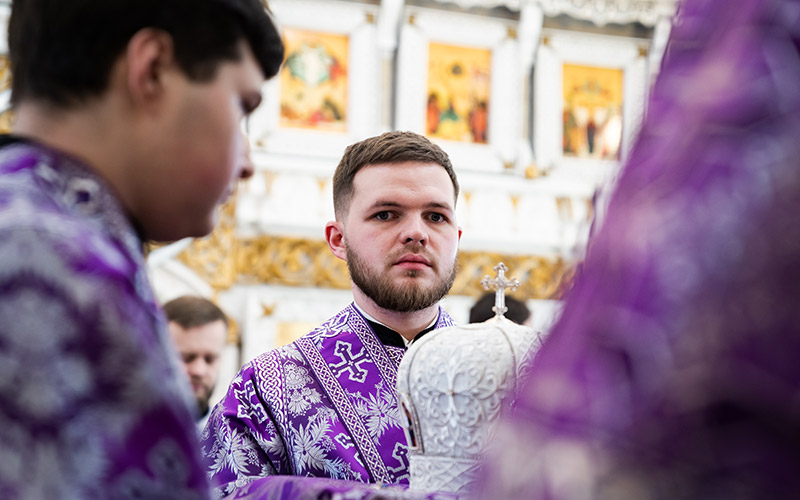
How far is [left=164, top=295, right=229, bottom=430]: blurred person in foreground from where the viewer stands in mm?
4055

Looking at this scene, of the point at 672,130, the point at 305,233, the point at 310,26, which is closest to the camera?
the point at 672,130

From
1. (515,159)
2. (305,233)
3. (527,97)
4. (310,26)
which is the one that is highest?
(310,26)

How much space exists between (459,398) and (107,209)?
51cm

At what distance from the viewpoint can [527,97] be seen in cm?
908

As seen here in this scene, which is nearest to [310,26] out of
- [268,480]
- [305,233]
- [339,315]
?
[305,233]

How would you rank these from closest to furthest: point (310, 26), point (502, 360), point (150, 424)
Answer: point (150, 424) → point (502, 360) → point (310, 26)

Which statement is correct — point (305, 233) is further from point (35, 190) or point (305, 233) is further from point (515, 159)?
point (35, 190)

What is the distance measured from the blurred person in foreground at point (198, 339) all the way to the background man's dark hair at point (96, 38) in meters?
3.30

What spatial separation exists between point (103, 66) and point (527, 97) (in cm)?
852

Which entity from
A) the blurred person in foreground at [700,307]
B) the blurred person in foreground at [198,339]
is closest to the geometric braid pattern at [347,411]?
the blurred person in foreground at [700,307]

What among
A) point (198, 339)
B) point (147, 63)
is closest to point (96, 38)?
point (147, 63)

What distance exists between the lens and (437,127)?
28.8 ft

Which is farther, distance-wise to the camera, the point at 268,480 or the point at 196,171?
the point at 268,480

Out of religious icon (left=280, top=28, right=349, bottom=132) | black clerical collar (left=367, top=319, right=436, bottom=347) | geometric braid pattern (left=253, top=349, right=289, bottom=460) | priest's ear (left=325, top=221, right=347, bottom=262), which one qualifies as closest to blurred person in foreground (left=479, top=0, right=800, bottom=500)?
geometric braid pattern (left=253, top=349, right=289, bottom=460)
